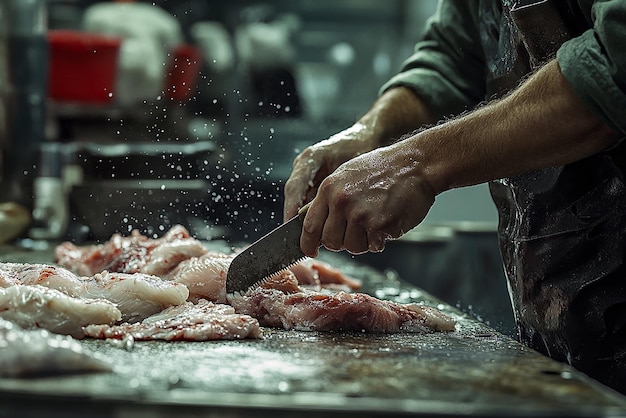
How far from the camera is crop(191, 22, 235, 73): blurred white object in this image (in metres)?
9.45

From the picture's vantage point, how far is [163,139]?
6.44 m

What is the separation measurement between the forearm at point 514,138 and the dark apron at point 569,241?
0.45 metres

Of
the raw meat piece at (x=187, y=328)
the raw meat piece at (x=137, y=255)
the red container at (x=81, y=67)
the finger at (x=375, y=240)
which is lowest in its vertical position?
the raw meat piece at (x=187, y=328)

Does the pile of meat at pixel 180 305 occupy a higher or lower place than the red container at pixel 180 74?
lower

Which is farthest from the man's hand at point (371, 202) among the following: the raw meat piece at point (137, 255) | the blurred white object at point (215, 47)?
the blurred white object at point (215, 47)

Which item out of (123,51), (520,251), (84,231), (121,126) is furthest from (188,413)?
(123,51)

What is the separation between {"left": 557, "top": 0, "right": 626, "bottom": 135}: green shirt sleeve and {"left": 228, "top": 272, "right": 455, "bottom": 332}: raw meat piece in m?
0.82

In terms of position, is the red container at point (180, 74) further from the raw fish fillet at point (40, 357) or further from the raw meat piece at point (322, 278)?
the raw fish fillet at point (40, 357)

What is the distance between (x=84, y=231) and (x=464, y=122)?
2.95 meters

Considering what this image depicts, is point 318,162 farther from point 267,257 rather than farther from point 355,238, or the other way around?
point 355,238

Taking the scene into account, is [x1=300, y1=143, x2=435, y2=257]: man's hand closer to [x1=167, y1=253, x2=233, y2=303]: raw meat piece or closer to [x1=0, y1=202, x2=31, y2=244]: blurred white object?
[x1=167, y1=253, x2=233, y2=303]: raw meat piece

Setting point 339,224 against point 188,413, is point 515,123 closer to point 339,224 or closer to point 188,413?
point 339,224

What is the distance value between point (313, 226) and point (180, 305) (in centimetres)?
45

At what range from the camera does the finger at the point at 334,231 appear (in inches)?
100
